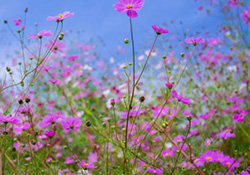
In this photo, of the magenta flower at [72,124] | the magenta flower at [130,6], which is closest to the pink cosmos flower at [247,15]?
the magenta flower at [130,6]

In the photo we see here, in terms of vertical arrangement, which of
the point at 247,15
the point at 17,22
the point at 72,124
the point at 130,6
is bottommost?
the point at 72,124

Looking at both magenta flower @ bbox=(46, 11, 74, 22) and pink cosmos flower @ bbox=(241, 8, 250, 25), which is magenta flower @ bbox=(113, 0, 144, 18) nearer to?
magenta flower @ bbox=(46, 11, 74, 22)

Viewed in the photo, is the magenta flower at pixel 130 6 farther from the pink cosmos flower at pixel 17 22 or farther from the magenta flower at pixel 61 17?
the pink cosmos flower at pixel 17 22

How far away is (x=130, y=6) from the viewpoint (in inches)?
42.2

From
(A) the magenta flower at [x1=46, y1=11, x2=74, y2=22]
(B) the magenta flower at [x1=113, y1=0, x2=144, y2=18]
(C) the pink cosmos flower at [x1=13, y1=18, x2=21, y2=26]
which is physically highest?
(C) the pink cosmos flower at [x1=13, y1=18, x2=21, y2=26]

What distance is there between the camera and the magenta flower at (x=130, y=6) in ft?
3.46

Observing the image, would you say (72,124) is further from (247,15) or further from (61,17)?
(247,15)

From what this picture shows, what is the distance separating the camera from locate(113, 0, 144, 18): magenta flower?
1055 millimetres

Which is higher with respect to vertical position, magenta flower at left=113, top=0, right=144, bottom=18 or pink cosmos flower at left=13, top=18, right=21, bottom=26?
pink cosmos flower at left=13, top=18, right=21, bottom=26

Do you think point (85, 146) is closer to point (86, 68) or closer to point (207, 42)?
point (86, 68)

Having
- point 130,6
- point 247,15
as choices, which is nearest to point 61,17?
point 130,6

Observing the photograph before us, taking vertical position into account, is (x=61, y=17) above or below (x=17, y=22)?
below

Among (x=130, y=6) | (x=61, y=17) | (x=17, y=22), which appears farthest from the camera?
(x=17, y=22)

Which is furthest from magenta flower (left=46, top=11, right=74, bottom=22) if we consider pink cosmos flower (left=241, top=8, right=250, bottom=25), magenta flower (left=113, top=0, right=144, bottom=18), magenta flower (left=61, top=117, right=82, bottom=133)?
pink cosmos flower (left=241, top=8, right=250, bottom=25)
